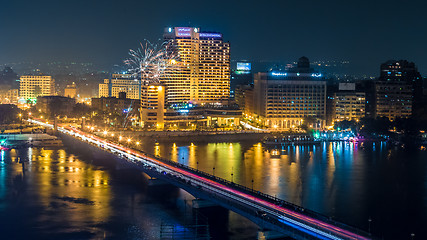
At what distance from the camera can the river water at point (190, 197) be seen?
11.8 metres

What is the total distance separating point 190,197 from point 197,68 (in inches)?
805

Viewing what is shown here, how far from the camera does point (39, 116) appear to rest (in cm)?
3500

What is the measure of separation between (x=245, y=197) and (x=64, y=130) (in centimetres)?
1670

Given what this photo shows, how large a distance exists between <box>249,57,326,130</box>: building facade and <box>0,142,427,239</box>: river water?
24.6ft

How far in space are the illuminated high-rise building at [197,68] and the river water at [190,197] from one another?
11.2 meters

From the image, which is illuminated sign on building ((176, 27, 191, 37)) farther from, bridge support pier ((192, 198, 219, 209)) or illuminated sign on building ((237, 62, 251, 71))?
bridge support pier ((192, 198, 219, 209))

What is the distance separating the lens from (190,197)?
552 inches

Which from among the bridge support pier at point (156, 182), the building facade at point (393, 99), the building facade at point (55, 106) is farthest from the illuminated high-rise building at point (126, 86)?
the bridge support pier at point (156, 182)

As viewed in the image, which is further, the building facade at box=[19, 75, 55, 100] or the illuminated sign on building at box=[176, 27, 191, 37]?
the building facade at box=[19, 75, 55, 100]

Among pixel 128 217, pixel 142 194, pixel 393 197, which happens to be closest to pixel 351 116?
pixel 393 197

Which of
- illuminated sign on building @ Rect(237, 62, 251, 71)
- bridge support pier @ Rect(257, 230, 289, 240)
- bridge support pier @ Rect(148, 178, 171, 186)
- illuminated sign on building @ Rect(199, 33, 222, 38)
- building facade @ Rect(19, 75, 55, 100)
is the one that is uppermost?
illuminated sign on building @ Rect(199, 33, 222, 38)

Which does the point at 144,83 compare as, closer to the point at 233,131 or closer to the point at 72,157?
the point at 233,131

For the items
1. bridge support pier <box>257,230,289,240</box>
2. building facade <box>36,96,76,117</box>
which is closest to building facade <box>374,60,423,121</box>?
building facade <box>36,96,76,117</box>

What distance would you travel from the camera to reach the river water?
11.8 m
